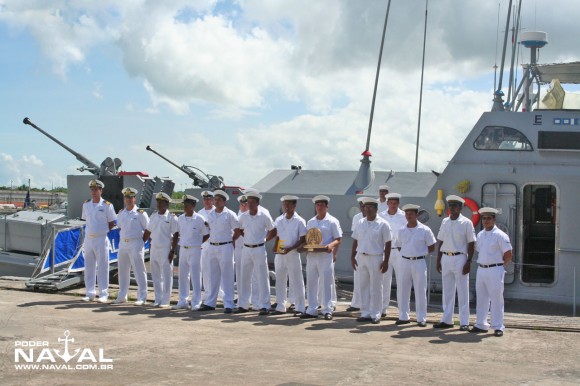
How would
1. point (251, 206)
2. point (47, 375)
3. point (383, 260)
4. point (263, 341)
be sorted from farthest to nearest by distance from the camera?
point (251, 206)
point (383, 260)
point (263, 341)
point (47, 375)

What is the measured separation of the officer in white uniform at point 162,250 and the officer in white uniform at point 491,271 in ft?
15.0

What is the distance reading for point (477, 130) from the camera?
12.6 meters

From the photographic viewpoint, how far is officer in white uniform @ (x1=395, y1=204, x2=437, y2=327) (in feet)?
33.0

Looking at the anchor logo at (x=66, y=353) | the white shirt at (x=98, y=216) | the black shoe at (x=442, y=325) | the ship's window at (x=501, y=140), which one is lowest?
the anchor logo at (x=66, y=353)

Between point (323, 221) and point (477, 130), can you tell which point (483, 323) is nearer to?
point (323, 221)

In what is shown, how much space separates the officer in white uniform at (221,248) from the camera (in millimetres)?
11172

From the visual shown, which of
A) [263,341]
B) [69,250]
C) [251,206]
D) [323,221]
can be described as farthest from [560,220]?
[69,250]

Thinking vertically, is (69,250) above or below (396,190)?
below

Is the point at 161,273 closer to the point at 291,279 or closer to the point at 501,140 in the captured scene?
the point at 291,279

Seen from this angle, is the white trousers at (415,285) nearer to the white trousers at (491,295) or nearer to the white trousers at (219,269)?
the white trousers at (491,295)

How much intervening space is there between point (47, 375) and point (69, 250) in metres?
7.23

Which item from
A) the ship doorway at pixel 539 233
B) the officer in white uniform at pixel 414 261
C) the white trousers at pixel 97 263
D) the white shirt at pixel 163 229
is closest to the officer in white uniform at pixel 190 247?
the white shirt at pixel 163 229

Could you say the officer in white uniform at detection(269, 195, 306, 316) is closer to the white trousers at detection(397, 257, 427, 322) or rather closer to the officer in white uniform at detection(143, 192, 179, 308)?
the white trousers at detection(397, 257, 427, 322)

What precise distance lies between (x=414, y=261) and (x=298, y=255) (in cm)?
165
